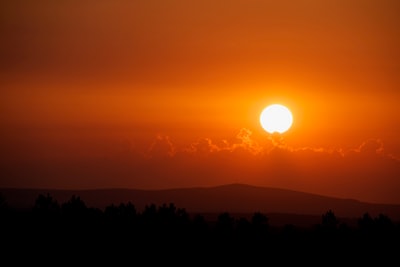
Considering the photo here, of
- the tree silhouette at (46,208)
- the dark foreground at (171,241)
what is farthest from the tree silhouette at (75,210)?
the tree silhouette at (46,208)

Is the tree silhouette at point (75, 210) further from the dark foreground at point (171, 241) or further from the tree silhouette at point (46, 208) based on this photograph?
the tree silhouette at point (46, 208)

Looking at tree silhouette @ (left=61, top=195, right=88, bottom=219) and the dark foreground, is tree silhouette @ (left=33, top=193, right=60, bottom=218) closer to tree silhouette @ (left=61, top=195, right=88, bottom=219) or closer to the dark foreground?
the dark foreground

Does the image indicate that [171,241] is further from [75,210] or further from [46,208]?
[46,208]

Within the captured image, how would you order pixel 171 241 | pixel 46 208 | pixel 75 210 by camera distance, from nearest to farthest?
pixel 171 241
pixel 75 210
pixel 46 208

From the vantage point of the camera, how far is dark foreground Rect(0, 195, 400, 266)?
364ft

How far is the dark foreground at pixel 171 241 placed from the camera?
364ft

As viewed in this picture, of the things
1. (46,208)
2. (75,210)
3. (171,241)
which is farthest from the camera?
(46,208)

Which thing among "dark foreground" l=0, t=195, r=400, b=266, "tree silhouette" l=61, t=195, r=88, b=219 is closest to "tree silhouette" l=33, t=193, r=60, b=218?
"dark foreground" l=0, t=195, r=400, b=266

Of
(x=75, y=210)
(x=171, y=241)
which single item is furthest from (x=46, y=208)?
(x=171, y=241)

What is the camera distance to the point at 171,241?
121250 millimetres

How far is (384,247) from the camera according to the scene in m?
120

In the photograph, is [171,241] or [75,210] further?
[75,210]

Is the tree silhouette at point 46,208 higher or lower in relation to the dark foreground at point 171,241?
higher

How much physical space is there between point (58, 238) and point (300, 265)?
42.3 metres
